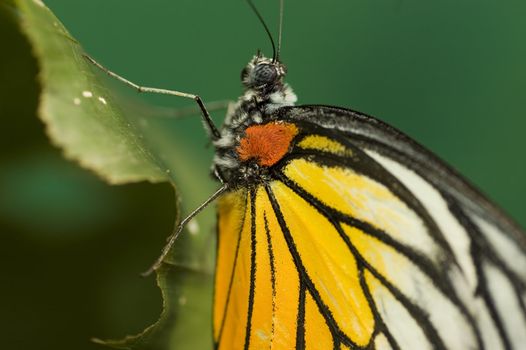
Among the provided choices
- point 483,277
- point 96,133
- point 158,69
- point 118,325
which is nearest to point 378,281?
point 483,277

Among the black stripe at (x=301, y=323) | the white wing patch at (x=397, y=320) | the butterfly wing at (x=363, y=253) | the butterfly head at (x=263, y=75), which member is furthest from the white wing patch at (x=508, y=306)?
the butterfly head at (x=263, y=75)

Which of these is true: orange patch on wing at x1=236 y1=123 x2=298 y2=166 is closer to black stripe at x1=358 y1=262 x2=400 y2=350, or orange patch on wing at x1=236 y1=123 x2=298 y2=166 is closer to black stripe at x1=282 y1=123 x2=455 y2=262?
black stripe at x1=282 y1=123 x2=455 y2=262

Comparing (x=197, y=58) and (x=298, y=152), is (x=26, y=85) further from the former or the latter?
(x=197, y=58)

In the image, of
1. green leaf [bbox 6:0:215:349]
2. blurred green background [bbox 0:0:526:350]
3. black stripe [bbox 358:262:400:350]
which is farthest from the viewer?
black stripe [bbox 358:262:400:350]

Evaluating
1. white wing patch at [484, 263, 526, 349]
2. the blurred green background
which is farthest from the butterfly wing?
the blurred green background

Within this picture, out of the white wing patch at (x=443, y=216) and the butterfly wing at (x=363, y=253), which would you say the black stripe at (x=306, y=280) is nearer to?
the butterfly wing at (x=363, y=253)

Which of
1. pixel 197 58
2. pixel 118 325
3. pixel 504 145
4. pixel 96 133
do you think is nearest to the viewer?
pixel 96 133
